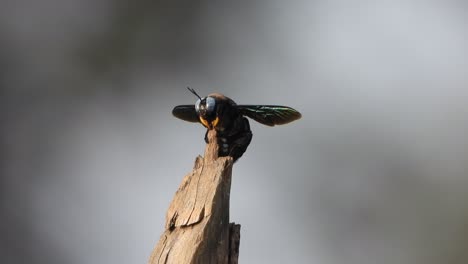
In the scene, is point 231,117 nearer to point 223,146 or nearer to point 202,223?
point 223,146

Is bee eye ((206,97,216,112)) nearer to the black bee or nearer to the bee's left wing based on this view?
the black bee

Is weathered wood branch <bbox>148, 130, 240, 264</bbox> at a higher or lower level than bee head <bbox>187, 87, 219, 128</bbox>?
lower

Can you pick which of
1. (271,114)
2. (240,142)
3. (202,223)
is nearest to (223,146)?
(240,142)

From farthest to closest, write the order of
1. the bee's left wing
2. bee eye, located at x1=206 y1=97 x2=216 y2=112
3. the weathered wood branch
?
the bee's left wing < bee eye, located at x1=206 y1=97 x2=216 y2=112 < the weathered wood branch

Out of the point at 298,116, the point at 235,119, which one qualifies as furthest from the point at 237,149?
the point at 298,116

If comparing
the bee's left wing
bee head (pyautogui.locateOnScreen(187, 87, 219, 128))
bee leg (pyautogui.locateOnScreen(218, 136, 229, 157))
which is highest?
the bee's left wing

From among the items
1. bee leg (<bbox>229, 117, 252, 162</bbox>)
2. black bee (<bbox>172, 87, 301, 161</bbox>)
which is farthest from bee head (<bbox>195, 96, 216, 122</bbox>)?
bee leg (<bbox>229, 117, 252, 162</bbox>)

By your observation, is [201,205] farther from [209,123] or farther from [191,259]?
[209,123]
